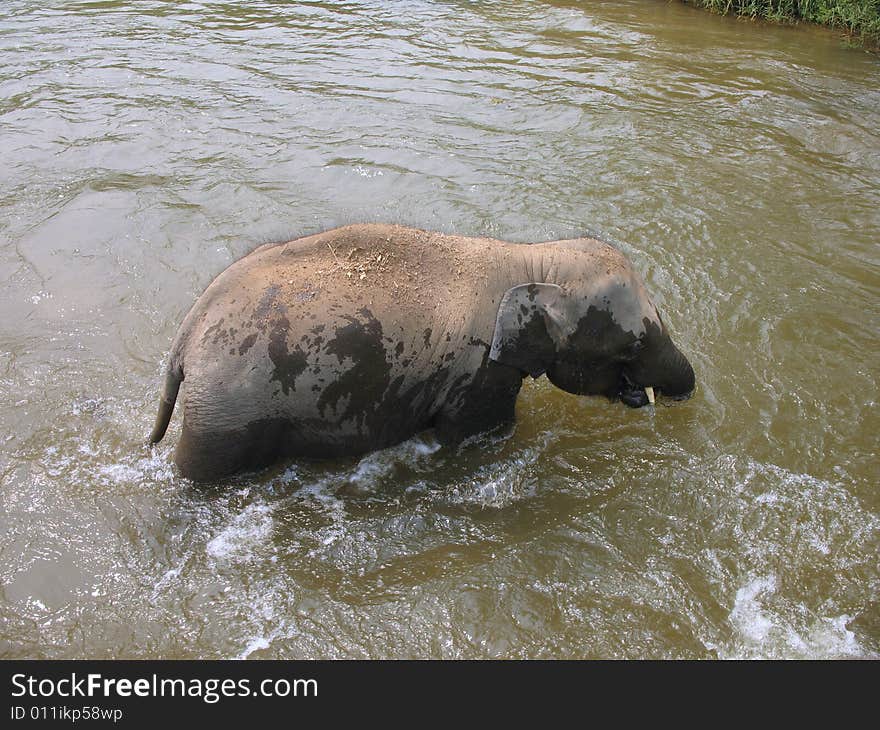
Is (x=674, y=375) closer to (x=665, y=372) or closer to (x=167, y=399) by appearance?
(x=665, y=372)

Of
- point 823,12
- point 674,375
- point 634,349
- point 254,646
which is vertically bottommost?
point 254,646

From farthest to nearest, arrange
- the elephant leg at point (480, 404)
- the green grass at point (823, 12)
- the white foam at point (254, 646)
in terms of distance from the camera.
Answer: the green grass at point (823, 12)
the elephant leg at point (480, 404)
the white foam at point (254, 646)

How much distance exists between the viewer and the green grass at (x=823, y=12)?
12.1m

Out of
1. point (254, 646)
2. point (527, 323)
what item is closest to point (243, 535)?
point (254, 646)

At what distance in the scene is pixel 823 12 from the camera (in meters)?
12.6

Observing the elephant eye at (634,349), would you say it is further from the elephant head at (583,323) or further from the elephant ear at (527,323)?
the elephant ear at (527,323)

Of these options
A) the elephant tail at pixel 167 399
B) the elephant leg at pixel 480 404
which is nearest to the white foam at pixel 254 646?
the elephant tail at pixel 167 399

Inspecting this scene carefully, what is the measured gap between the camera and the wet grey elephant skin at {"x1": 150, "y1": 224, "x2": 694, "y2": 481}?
429 centimetres

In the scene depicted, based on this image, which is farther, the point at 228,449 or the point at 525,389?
the point at 525,389

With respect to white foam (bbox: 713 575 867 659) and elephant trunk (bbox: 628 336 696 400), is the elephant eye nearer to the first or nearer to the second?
elephant trunk (bbox: 628 336 696 400)

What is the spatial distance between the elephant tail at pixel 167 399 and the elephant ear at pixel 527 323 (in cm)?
182

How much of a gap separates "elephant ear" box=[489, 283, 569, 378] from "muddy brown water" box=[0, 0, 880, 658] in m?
0.84

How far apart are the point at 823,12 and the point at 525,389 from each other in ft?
34.6

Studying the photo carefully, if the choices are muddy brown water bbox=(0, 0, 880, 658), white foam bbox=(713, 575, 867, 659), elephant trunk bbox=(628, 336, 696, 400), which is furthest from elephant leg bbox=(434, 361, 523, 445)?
white foam bbox=(713, 575, 867, 659)
